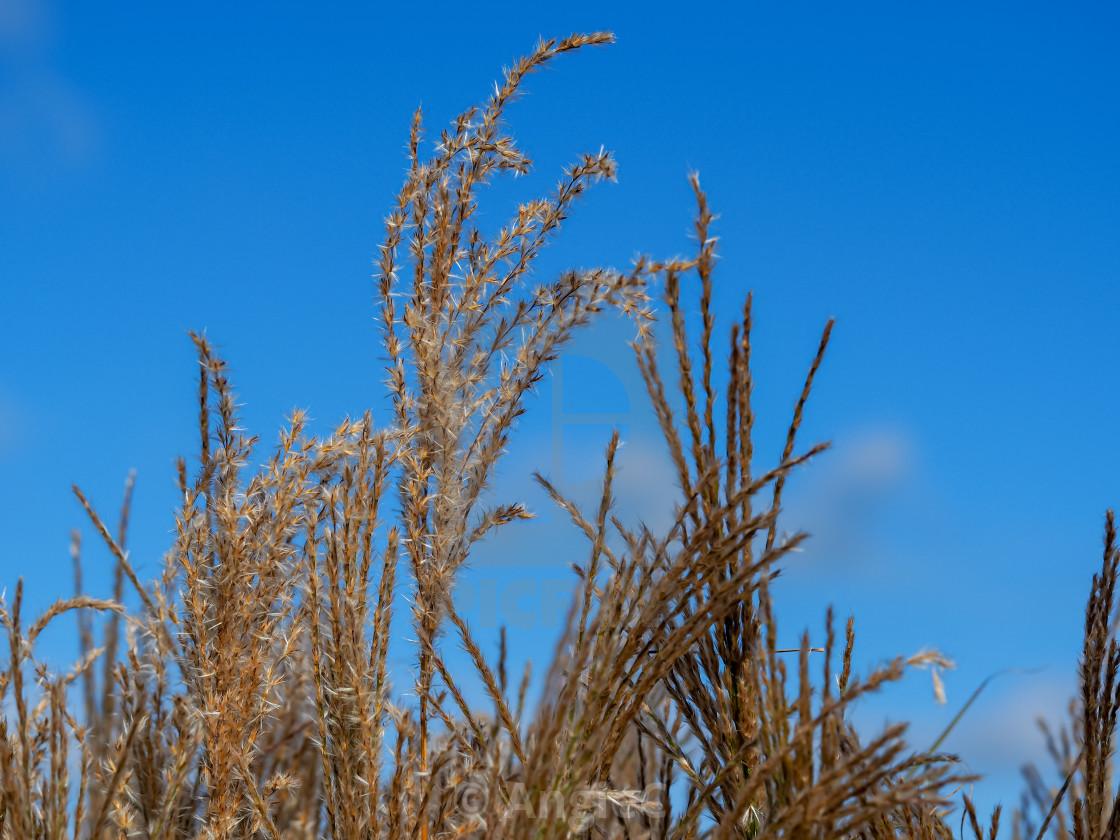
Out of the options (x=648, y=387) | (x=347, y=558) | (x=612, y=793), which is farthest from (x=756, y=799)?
(x=347, y=558)

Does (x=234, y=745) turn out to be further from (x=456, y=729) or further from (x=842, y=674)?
(x=842, y=674)

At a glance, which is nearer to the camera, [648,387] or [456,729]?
[648,387]

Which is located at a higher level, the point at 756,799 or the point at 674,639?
the point at 674,639

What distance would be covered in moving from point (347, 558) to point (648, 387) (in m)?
0.74

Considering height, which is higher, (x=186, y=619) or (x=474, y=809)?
(x=186, y=619)

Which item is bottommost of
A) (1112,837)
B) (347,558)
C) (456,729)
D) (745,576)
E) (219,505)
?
(1112,837)

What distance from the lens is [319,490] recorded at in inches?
96.0

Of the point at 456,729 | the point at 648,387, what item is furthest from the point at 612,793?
the point at 648,387

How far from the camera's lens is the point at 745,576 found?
1556mm

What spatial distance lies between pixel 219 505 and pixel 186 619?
0.26 m

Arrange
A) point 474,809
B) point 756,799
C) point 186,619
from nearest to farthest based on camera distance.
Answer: point 756,799
point 474,809
point 186,619

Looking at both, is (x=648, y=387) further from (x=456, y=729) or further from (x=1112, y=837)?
(x=1112, y=837)

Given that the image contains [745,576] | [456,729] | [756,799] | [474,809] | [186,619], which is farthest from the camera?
[186,619]

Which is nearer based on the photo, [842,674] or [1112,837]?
[842,674]
